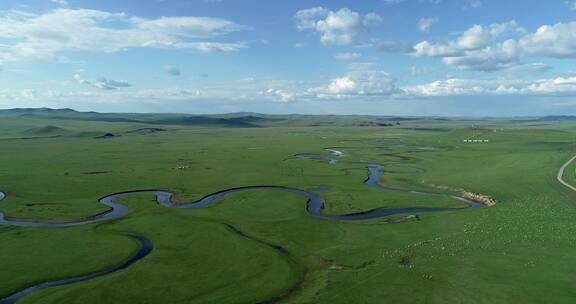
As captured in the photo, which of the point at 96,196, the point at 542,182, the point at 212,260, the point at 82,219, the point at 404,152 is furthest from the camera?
the point at 404,152

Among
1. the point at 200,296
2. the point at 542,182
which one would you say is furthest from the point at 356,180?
the point at 200,296

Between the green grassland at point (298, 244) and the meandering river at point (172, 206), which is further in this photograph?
the meandering river at point (172, 206)

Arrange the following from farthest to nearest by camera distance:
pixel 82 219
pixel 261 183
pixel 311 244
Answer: pixel 261 183, pixel 82 219, pixel 311 244

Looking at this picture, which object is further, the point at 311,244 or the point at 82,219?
the point at 82,219

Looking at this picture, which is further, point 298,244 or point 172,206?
point 172,206

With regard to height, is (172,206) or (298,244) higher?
(172,206)

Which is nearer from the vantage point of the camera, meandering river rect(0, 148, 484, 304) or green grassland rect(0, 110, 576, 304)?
green grassland rect(0, 110, 576, 304)

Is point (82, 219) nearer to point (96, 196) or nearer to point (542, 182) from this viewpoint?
point (96, 196)

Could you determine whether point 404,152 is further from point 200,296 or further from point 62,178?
point 200,296

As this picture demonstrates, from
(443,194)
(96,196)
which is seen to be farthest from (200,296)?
(443,194)
